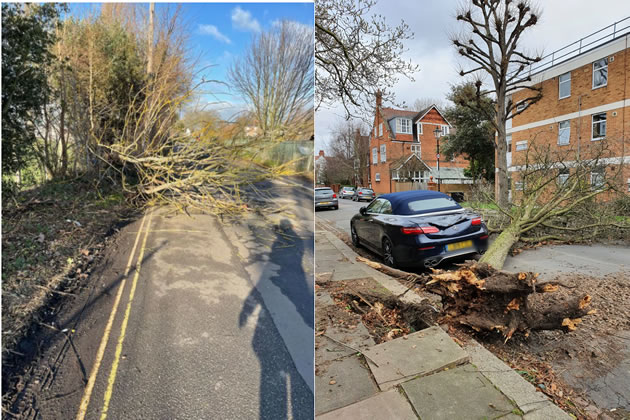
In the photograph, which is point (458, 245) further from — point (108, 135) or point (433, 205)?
point (108, 135)

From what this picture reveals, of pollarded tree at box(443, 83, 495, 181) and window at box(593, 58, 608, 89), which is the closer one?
window at box(593, 58, 608, 89)

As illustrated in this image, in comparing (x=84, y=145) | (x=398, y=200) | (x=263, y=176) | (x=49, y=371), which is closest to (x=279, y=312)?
(x=49, y=371)

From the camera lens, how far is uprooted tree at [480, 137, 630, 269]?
0.91 metres

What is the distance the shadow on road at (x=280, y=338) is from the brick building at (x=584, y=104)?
2.84 metres

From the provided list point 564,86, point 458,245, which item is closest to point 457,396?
point 458,245

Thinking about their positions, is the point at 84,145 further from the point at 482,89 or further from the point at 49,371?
the point at 482,89

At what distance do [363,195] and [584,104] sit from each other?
0.69 m

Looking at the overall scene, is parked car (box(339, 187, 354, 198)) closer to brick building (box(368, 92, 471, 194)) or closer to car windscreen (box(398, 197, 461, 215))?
→ brick building (box(368, 92, 471, 194))

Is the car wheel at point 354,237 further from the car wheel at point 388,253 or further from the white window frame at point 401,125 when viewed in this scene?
the white window frame at point 401,125

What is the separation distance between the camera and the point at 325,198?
3.99 feet

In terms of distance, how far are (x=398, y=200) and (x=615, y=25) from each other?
2.36 feet

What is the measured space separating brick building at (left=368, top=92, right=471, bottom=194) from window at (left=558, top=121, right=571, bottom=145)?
0.91 ft

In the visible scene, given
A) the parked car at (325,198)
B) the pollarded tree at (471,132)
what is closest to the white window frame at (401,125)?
the pollarded tree at (471,132)

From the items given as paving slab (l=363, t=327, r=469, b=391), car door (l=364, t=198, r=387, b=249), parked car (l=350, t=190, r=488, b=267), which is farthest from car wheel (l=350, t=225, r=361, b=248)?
paving slab (l=363, t=327, r=469, b=391)
